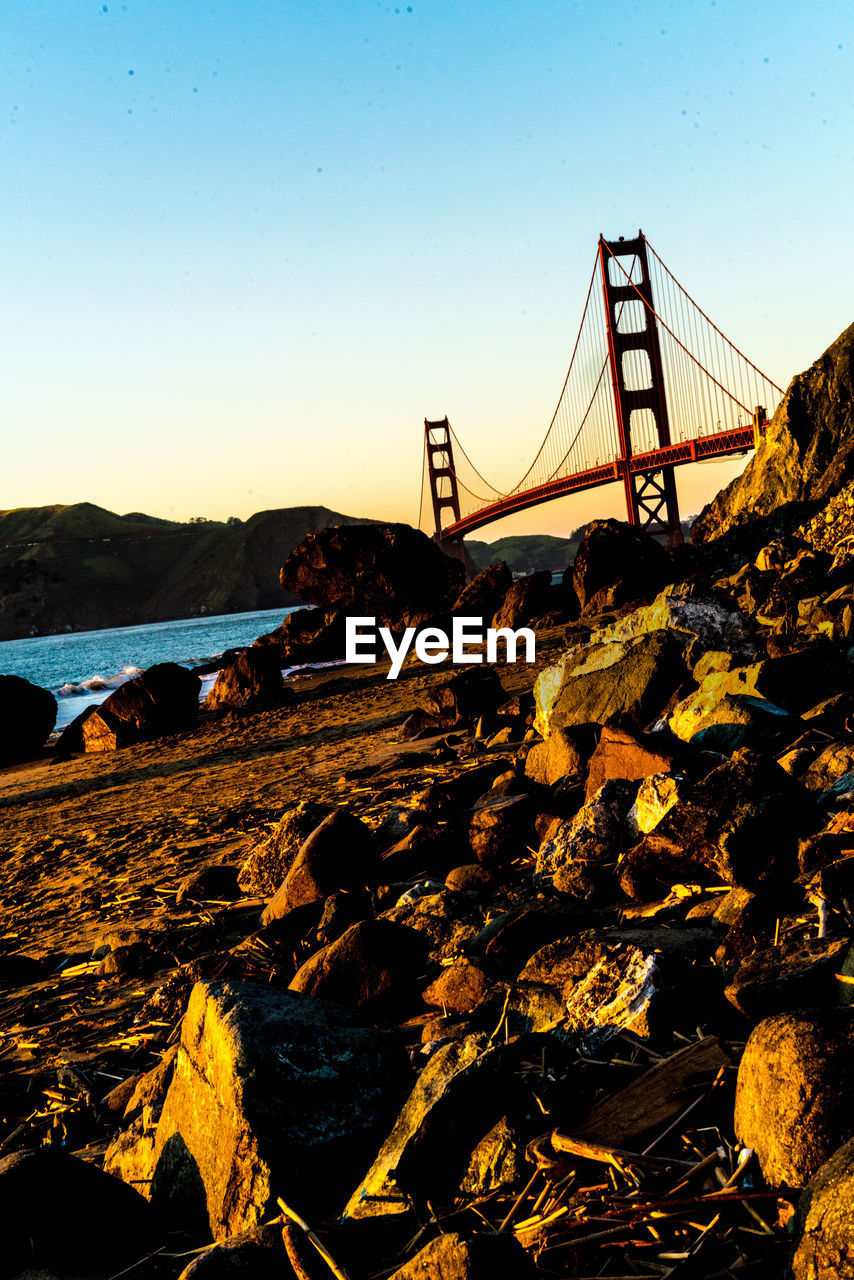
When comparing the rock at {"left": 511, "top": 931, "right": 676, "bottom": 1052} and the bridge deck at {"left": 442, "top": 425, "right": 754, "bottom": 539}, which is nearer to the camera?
the rock at {"left": 511, "top": 931, "right": 676, "bottom": 1052}

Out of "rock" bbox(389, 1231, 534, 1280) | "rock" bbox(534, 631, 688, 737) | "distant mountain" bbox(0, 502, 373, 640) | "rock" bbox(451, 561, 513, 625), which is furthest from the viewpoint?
"distant mountain" bbox(0, 502, 373, 640)

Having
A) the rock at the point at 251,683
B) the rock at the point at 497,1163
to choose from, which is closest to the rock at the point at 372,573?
the rock at the point at 251,683

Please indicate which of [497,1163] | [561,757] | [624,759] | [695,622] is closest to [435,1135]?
[497,1163]

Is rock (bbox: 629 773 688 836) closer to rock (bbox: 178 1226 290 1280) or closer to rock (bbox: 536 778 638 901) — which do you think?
rock (bbox: 536 778 638 901)

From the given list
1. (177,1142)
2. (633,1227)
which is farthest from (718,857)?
(177,1142)

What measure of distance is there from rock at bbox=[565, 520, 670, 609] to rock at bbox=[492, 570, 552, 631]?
28.1 inches

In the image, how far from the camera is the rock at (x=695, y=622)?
537cm

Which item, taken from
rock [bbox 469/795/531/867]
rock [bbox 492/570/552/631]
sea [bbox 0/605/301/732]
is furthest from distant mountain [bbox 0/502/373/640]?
rock [bbox 469/795/531/867]

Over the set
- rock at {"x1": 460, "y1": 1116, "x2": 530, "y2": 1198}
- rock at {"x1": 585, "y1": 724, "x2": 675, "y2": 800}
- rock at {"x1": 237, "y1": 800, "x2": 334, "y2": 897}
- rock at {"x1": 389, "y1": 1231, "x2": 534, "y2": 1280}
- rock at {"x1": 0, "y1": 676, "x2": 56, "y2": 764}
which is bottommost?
rock at {"x1": 0, "y1": 676, "x2": 56, "y2": 764}

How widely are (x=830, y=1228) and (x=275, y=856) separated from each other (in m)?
3.28

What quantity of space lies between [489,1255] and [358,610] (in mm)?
23396

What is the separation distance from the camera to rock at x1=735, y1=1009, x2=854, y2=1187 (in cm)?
131

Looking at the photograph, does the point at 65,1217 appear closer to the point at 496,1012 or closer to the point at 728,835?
the point at 496,1012

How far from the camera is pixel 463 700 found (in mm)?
7703
